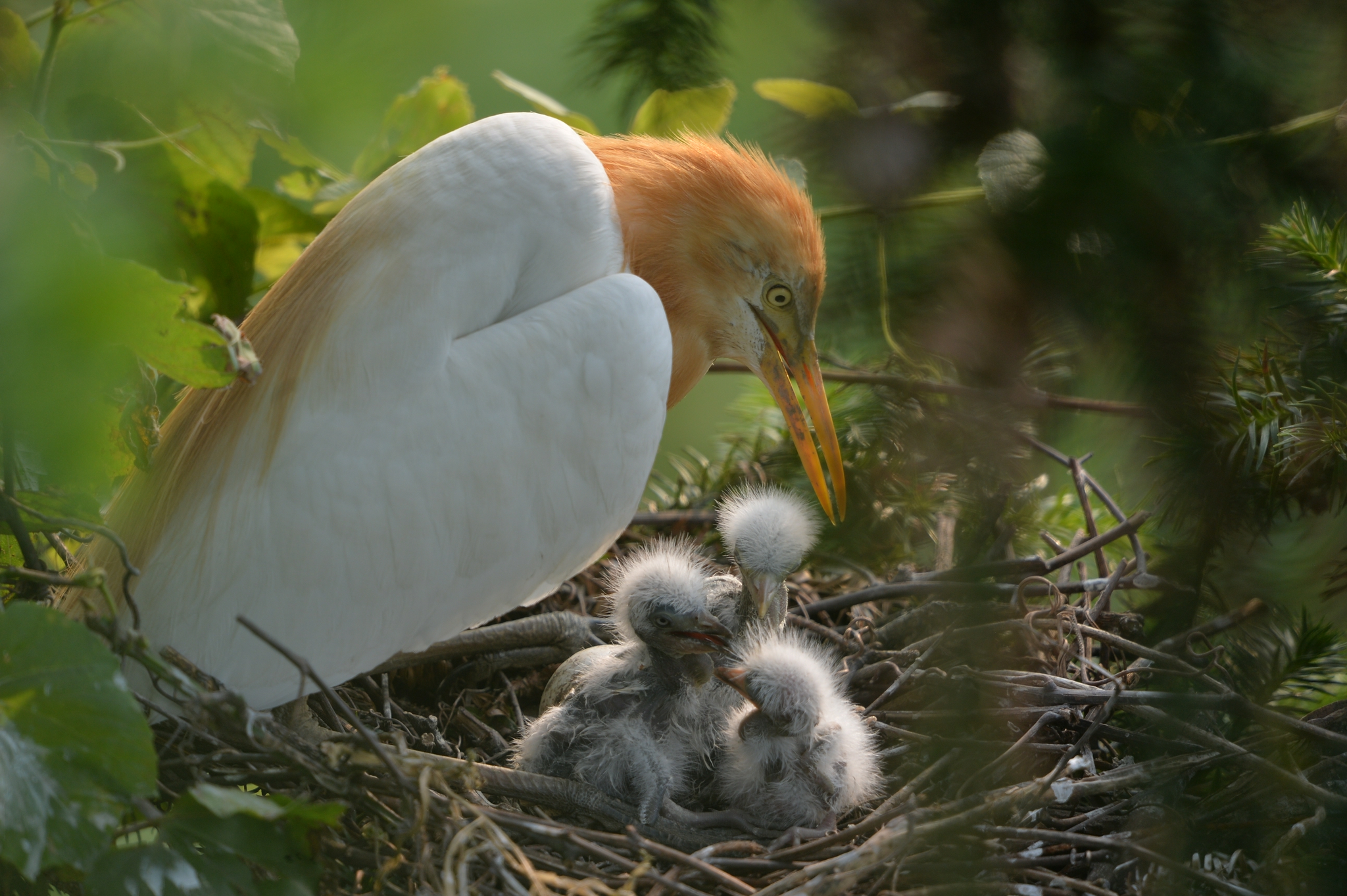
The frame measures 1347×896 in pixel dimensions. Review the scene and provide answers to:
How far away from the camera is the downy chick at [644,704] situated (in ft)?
4.57

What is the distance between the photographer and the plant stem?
3.54ft

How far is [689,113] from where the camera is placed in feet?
6.06

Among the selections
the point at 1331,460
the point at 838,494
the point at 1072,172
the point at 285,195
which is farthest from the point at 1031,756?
the point at 285,195

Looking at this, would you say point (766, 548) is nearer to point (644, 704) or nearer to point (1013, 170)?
point (644, 704)

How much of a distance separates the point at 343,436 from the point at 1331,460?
1053 millimetres

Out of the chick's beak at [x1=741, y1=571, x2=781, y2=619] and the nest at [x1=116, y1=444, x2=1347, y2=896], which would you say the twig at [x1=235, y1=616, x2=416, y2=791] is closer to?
the nest at [x1=116, y1=444, x2=1347, y2=896]

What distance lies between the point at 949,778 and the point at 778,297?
2.76ft

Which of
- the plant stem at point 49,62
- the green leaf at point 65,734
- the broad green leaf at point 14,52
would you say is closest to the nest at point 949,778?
the green leaf at point 65,734

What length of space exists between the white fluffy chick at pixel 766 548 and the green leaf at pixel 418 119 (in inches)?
40.5

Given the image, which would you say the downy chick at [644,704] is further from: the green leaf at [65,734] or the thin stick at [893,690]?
the green leaf at [65,734]

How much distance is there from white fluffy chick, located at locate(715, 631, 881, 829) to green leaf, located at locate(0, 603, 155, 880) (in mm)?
873

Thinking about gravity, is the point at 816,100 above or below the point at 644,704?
above

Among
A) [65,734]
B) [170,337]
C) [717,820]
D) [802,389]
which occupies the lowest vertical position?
[717,820]

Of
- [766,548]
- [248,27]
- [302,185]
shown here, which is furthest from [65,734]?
[302,185]
